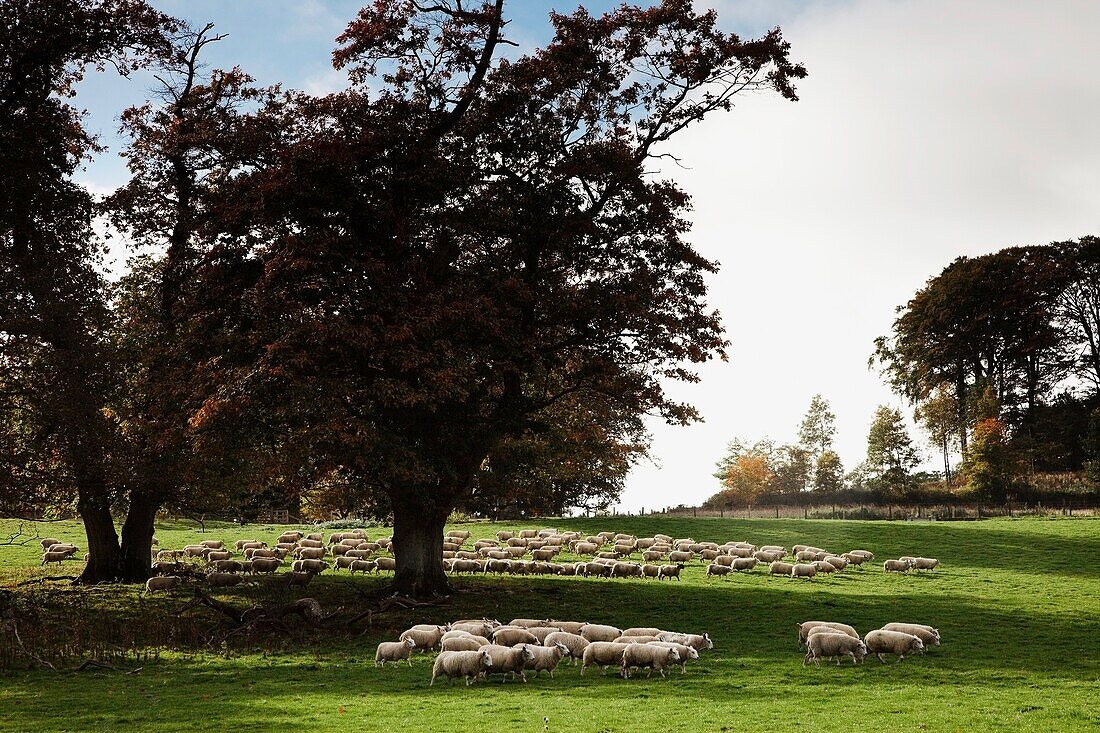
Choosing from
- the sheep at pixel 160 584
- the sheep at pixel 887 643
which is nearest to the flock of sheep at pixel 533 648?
the sheep at pixel 887 643

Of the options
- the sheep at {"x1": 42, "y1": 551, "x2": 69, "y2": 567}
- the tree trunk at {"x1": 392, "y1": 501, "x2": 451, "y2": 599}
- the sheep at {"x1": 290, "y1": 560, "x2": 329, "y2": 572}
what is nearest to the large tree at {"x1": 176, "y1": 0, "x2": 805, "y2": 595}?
the tree trunk at {"x1": 392, "y1": 501, "x2": 451, "y2": 599}

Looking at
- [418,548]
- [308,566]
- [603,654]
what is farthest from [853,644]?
[308,566]

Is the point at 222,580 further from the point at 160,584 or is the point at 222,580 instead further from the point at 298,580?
the point at 298,580

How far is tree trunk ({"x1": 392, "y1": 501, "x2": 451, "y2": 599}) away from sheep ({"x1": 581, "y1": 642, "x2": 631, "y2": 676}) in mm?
10666

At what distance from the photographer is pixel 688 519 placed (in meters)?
55.5

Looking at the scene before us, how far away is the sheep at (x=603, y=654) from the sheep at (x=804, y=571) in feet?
62.1

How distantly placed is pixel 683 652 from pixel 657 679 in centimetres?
121

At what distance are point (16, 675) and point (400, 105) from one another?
18.1 meters

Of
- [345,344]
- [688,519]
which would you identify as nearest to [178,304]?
[345,344]

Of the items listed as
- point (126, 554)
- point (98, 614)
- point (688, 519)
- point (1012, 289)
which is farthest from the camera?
point (1012, 289)

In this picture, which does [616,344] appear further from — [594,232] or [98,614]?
[98,614]

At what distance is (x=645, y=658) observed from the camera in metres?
16.7

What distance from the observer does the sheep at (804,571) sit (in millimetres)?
34250

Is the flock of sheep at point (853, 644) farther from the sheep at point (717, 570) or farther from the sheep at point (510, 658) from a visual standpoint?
the sheep at point (717, 570)
